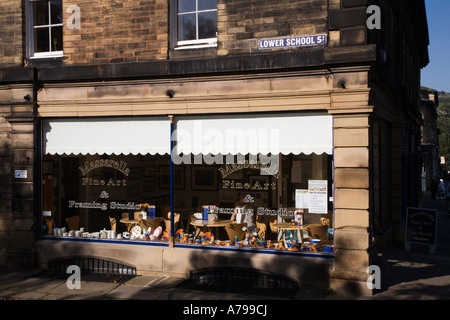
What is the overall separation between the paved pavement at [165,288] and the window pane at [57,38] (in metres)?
5.18

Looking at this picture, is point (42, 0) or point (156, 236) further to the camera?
point (42, 0)

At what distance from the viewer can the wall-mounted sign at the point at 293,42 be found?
8.79 m

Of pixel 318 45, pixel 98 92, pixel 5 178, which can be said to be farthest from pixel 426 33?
pixel 5 178

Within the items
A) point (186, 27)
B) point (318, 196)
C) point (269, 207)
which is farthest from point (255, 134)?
point (186, 27)

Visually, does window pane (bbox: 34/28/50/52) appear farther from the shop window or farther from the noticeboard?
the noticeboard

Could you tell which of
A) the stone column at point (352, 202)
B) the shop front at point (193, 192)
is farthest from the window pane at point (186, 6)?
the stone column at point (352, 202)

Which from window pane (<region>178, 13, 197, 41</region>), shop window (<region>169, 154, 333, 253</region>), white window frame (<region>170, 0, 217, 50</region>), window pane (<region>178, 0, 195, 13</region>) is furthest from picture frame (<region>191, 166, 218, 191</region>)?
window pane (<region>178, 0, 195, 13</region>)

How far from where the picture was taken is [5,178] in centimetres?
1104

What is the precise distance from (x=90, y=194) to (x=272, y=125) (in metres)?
4.69

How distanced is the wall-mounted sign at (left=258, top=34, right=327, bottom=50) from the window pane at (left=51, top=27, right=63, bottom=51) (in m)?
4.89

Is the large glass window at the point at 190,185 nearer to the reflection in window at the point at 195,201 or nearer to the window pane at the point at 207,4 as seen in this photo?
the reflection in window at the point at 195,201

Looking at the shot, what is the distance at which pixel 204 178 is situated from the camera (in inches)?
432

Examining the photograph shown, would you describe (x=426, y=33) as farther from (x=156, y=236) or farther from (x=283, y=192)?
(x=156, y=236)

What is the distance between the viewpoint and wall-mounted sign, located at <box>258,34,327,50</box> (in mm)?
8789
